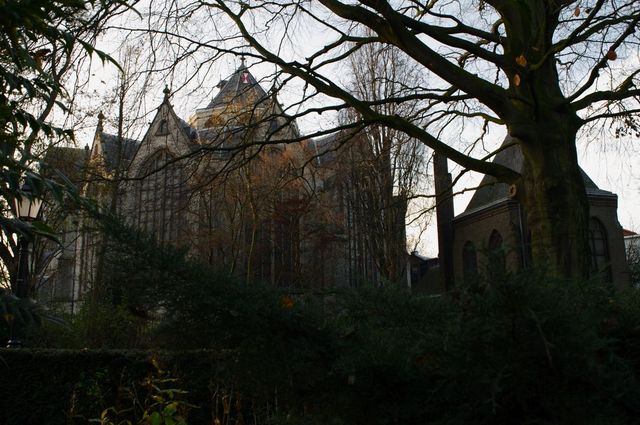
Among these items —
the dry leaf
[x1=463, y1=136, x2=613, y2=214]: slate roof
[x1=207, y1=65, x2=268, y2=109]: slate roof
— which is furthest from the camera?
[x1=463, y1=136, x2=613, y2=214]: slate roof

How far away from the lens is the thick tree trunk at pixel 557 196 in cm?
612

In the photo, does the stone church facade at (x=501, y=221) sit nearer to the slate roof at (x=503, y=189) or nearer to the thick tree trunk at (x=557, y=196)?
the slate roof at (x=503, y=189)

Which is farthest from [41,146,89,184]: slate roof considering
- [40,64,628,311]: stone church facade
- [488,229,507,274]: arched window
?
[488,229,507,274]: arched window

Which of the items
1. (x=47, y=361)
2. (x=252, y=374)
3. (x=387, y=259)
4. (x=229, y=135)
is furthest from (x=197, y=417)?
(x=387, y=259)

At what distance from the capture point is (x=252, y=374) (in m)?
1.80

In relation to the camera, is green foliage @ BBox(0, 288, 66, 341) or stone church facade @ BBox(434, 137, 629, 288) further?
stone church facade @ BBox(434, 137, 629, 288)

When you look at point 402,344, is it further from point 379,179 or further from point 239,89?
point 379,179

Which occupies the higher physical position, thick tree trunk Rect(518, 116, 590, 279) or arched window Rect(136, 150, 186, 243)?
arched window Rect(136, 150, 186, 243)

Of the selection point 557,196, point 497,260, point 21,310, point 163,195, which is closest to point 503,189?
point 163,195

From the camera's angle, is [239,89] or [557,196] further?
[239,89]

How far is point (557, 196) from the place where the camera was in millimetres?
6281

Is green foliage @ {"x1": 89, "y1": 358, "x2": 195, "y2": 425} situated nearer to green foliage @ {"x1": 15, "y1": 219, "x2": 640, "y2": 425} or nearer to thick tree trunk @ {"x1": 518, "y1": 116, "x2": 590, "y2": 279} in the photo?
green foliage @ {"x1": 15, "y1": 219, "x2": 640, "y2": 425}

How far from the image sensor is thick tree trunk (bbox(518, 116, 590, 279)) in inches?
241

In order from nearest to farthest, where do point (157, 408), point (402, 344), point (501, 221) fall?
point (402, 344)
point (157, 408)
point (501, 221)
